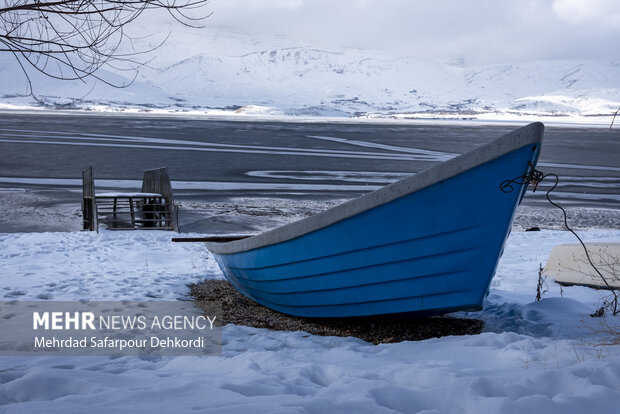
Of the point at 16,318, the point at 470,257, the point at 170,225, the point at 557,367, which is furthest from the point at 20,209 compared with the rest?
the point at 557,367

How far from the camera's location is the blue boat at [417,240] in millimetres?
4055

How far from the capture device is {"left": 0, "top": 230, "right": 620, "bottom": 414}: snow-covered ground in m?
2.91

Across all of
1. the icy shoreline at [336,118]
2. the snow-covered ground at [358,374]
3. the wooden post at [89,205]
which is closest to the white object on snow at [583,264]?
the snow-covered ground at [358,374]

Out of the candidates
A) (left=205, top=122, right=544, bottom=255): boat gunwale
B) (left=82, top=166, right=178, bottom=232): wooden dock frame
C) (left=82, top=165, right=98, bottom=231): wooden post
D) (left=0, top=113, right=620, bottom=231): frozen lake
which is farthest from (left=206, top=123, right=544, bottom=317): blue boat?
(left=0, top=113, right=620, bottom=231): frozen lake

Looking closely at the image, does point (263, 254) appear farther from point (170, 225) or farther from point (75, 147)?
point (75, 147)

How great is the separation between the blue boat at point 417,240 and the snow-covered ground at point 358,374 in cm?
37

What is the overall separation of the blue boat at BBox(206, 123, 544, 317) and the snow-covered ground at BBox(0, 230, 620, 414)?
1.20ft

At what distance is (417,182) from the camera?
4.24m

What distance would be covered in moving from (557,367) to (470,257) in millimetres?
1118

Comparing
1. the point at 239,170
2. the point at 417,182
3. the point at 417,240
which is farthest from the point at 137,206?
the point at 239,170

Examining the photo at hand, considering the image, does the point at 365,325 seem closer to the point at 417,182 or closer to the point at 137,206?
the point at 417,182

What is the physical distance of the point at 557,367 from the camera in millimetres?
3348

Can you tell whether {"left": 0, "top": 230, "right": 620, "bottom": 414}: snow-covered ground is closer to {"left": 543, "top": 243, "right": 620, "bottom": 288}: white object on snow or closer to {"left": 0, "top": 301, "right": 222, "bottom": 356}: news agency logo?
{"left": 0, "top": 301, "right": 222, "bottom": 356}: news agency logo

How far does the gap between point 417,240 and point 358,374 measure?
127 centimetres
